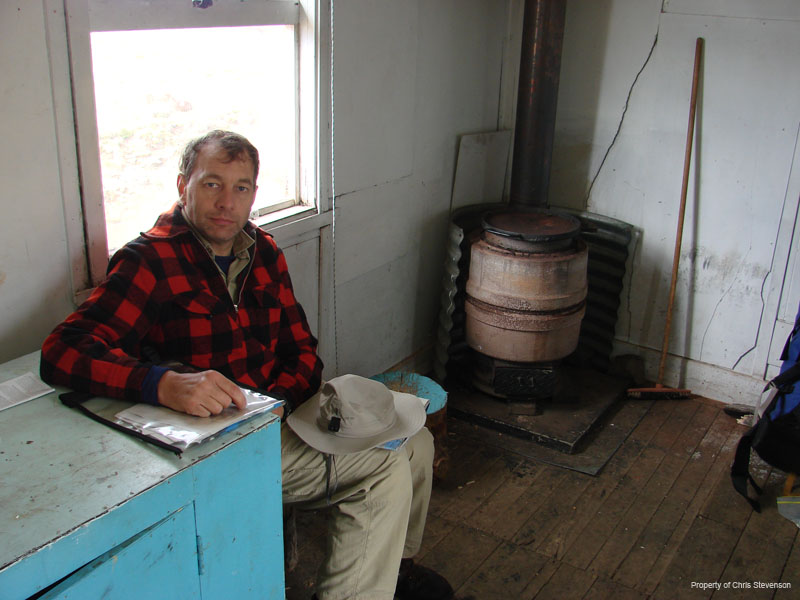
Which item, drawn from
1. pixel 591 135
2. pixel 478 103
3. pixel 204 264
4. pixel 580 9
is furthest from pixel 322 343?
pixel 580 9

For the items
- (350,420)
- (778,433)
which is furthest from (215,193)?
(778,433)

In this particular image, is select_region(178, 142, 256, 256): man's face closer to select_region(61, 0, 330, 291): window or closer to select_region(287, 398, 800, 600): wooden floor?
select_region(61, 0, 330, 291): window

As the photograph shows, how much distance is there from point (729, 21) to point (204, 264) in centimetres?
256

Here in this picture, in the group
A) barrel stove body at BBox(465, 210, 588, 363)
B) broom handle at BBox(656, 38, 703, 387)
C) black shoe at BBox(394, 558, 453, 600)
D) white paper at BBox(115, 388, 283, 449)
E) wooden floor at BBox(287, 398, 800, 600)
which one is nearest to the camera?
white paper at BBox(115, 388, 283, 449)

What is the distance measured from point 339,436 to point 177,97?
1.15 metres

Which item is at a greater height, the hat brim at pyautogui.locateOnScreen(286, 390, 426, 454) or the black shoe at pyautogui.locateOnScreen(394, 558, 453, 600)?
the hat brim at pyautogui.locateOnScreen(286, 390, 426, 454)

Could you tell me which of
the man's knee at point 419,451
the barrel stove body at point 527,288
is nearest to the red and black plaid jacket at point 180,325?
the man's knee at point 419,451

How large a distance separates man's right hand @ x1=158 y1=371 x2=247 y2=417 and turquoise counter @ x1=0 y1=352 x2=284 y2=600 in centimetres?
8

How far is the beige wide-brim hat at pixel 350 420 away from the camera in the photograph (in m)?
2.08

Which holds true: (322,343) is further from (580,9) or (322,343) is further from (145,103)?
(580,9)

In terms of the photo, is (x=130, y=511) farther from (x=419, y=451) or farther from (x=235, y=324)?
(x=419, y=451)

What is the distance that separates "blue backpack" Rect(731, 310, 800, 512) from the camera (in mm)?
2873

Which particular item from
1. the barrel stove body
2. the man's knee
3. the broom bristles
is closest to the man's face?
the man's knee

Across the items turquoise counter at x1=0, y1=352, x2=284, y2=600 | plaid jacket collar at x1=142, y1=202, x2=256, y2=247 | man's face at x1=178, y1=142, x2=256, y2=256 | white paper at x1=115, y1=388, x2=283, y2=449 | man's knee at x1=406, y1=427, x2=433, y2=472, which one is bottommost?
man's knee at x1=406, y1=427, x2=433, y2=472
